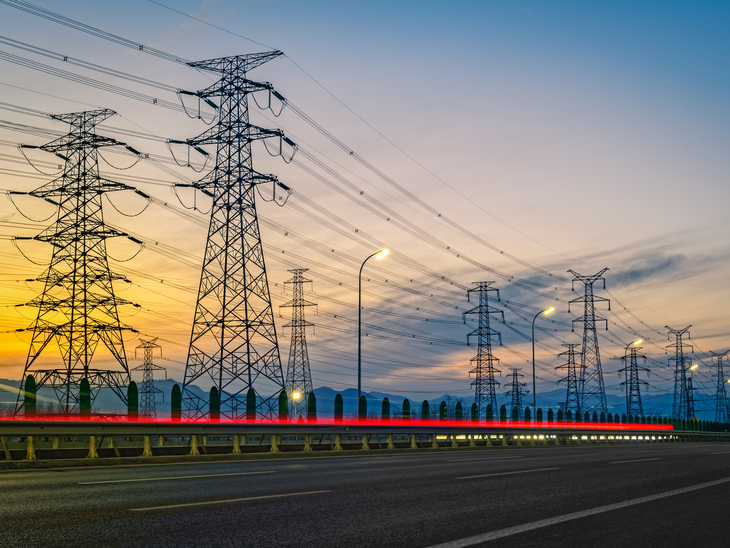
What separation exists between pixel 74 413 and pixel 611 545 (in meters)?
23.2

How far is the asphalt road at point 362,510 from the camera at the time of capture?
641 centimetres

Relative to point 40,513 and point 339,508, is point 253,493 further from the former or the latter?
point 40,513

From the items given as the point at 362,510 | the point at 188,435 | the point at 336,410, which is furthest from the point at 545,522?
the point at 336,410

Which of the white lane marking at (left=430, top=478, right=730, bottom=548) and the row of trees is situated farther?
the row of trees

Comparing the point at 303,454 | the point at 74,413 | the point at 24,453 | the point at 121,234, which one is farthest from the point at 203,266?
the point at 24,453

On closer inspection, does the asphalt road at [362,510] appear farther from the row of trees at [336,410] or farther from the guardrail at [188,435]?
the row of trees at [336,410]

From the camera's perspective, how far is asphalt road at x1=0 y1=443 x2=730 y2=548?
6410mm

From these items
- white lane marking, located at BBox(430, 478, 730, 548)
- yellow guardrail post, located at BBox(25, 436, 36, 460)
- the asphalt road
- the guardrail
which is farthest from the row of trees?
white lane marking, located at BBox(430, 478, 730, 548)

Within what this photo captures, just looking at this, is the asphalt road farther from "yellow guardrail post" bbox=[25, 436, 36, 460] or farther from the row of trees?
the row of trees

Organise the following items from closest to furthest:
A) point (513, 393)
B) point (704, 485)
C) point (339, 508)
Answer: point (339, 508)
point (704, 485)
point (513, 393)

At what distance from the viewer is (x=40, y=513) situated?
760 cm

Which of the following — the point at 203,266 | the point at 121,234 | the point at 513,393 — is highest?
the point at 121,234

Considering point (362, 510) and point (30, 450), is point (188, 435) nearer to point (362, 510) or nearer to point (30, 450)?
point (30, 450)

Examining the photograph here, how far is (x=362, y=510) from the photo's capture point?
26.6ft
